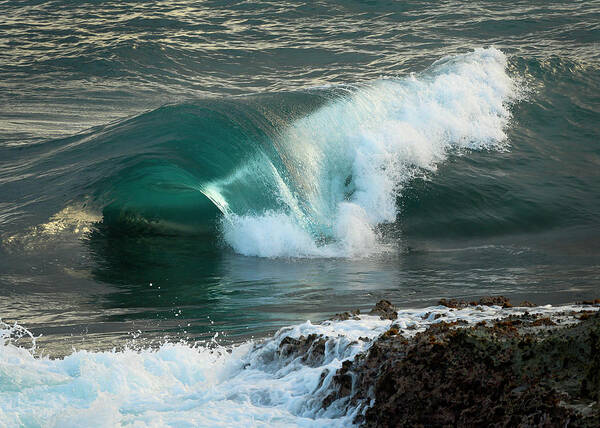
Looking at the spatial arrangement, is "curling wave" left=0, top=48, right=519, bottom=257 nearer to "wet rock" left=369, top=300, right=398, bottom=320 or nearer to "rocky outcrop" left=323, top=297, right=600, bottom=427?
"wet rock" left=369, top=300, right=398, bottom=320

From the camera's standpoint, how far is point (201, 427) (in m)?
4.09

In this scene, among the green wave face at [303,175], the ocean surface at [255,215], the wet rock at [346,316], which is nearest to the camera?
the ocean surface at [255,215]

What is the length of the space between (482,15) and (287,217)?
50.2 ft

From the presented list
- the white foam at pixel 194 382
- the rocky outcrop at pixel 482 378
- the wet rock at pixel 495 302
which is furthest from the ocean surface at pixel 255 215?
the wet rock at pixel 495 302

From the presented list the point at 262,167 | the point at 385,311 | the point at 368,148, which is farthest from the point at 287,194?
the point at 385,311

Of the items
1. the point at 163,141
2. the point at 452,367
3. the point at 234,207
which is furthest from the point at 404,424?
the point at 163,141

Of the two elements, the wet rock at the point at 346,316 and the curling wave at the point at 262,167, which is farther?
the curling wave at the point at 262,167

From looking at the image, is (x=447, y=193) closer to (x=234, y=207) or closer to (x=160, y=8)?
(x=234, y=207)

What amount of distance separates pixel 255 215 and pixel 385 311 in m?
3.73

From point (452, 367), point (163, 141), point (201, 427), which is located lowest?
point (201, 427)

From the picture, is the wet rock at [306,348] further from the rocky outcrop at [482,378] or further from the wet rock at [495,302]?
the wet rock at [495,302]

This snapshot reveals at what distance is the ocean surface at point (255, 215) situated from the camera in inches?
189

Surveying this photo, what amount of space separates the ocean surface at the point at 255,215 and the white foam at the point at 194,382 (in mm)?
15

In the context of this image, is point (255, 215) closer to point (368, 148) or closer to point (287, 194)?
point (287, 194)
